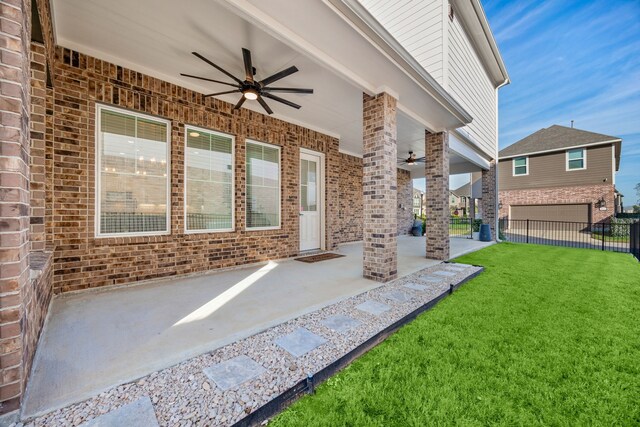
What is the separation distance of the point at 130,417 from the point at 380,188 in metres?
3.73

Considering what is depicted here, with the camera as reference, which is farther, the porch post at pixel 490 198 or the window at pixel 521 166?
the window at pixel 521 166

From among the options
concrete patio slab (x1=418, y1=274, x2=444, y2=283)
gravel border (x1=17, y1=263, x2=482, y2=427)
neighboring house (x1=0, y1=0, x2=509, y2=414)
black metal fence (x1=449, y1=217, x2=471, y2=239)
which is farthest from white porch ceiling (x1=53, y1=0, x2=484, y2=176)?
black metal fence (x1=449, y1=217, x2=471, y2=239)

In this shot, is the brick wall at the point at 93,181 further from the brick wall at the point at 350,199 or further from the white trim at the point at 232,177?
the brick wall at the point at 350,199

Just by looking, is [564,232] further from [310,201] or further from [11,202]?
[11,202]

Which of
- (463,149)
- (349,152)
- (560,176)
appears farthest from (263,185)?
(560,176)

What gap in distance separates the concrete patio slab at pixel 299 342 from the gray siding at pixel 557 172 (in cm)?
1870

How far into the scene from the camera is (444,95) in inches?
180

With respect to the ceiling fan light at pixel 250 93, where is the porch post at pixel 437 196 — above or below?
below

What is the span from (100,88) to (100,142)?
0.76m

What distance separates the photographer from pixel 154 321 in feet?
8.61

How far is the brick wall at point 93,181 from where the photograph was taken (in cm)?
334

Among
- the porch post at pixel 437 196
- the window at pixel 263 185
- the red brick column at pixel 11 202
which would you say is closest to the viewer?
the red brick column at pixel 11 202

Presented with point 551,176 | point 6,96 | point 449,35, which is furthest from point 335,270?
point 551,176

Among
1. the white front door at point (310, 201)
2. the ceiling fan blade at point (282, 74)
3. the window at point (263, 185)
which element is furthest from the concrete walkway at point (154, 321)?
the ceiling fan blade at point (282, 74)
